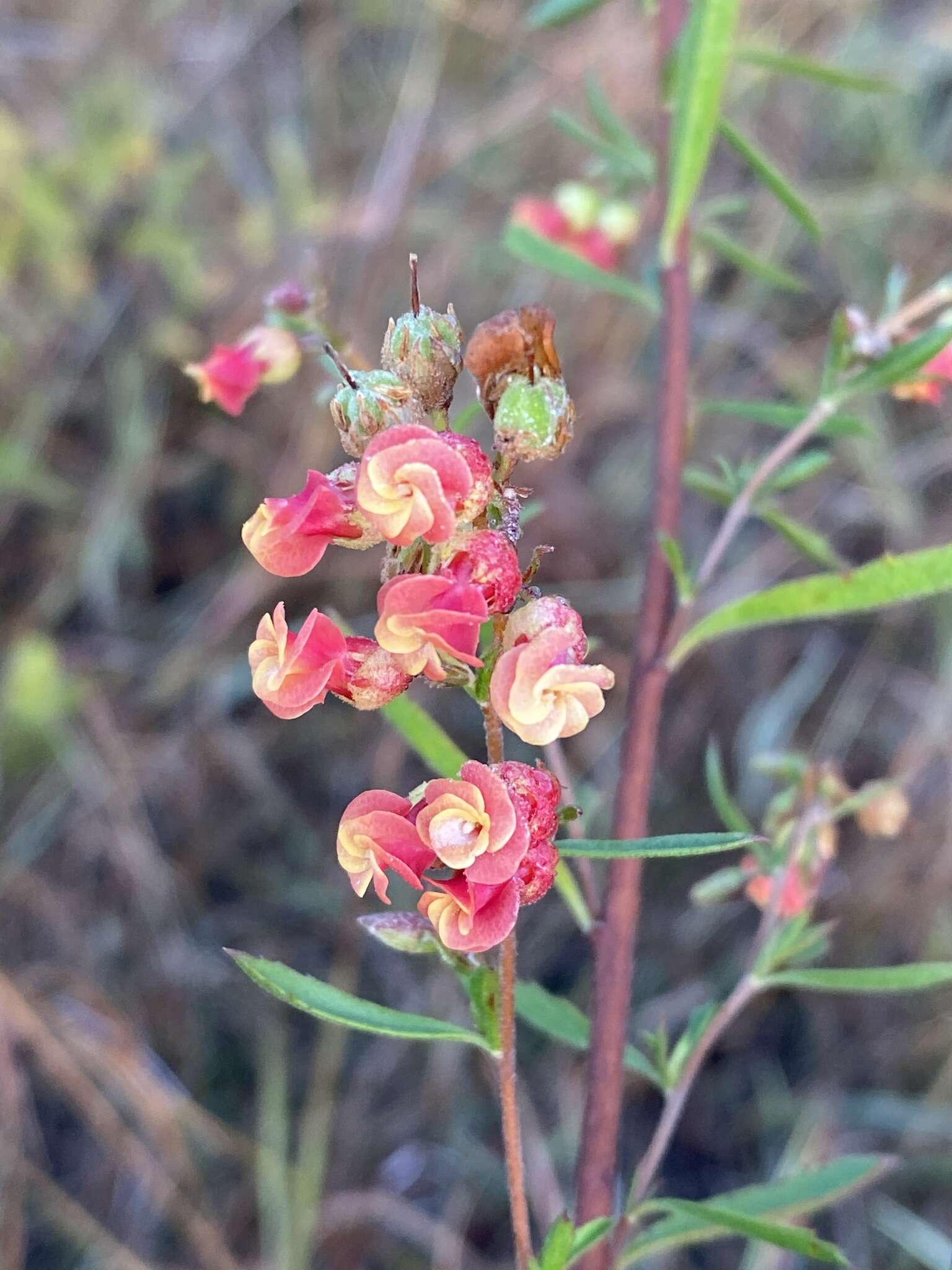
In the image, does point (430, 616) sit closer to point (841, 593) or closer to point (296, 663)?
point (296, 663)

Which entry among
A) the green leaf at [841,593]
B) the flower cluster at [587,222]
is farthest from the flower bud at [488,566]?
the flower cluster at [587,222]

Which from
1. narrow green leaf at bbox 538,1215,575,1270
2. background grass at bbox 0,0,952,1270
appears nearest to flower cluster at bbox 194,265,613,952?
narrow green leaf at bbox 538,1215,575,1270

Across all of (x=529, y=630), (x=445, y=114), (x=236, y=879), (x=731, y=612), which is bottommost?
(x=236, y=879)

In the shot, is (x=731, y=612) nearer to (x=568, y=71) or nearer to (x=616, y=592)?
(x=616, y=592)

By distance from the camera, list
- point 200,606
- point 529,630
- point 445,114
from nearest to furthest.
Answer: point 529,630
point 200,606
point 445,114

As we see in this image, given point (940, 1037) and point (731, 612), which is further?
point (940, 1037)

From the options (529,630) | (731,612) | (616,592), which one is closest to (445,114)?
(616,592)

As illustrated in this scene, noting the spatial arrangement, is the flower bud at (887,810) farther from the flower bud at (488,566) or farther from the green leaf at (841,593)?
the flower bud at (488,566)
